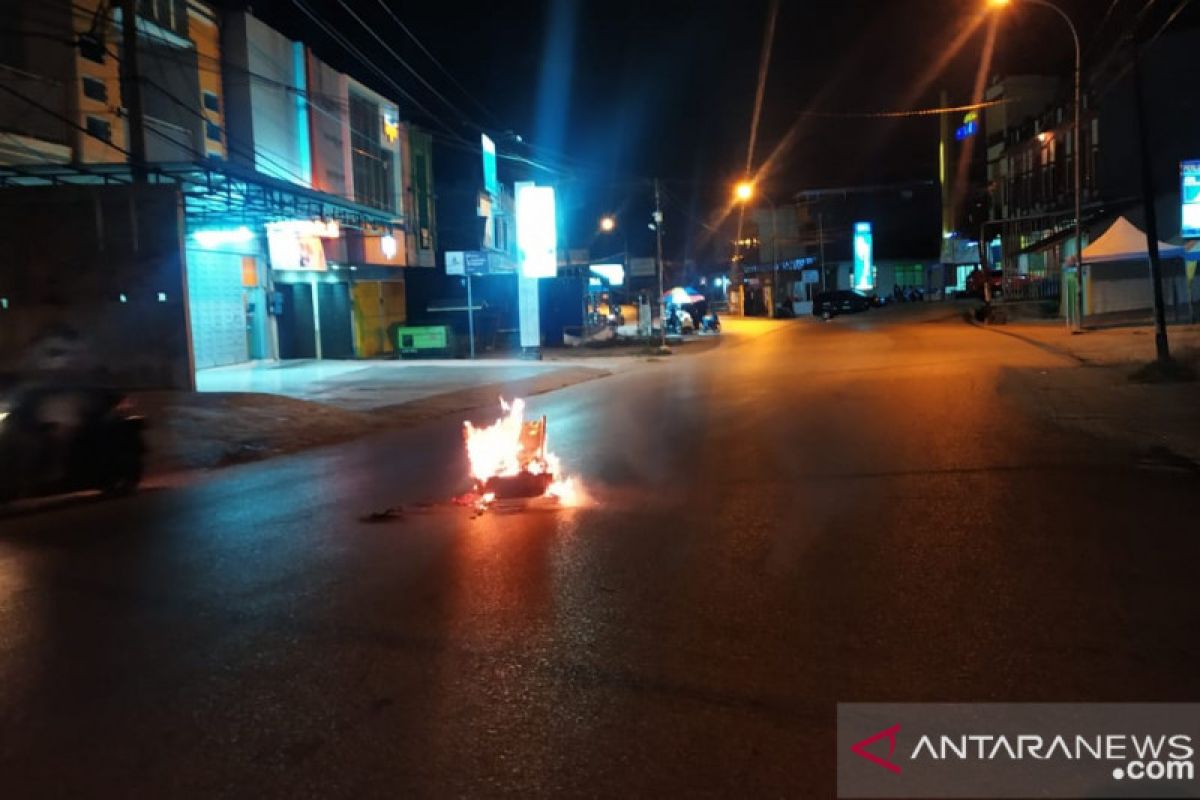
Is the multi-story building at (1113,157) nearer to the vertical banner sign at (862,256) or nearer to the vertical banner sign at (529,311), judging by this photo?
the vertical banner sign at (529,311)

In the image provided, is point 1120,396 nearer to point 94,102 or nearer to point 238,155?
point 238,155

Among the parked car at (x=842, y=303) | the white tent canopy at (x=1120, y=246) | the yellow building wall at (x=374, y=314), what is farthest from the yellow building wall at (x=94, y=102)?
the parked car at (x=842, y=303)

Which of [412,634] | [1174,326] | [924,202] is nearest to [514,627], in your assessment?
[412,634]

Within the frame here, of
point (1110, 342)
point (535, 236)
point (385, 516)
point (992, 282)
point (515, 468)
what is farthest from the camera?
point (992, 282)

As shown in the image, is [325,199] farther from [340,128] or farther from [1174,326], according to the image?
[1174,326]

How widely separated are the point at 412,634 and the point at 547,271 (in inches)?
1129

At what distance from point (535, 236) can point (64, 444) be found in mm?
23583

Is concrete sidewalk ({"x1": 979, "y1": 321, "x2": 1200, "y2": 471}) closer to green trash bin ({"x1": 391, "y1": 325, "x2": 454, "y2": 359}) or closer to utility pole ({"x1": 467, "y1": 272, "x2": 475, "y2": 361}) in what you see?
utility pole ({"x1": 467, "y1": 272, "x2": 475, "y2": 361})

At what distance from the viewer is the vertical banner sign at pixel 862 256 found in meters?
72.8

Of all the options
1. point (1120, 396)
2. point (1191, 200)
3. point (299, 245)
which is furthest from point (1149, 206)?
point (299, 245)

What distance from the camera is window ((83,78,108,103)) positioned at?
23.3 meters

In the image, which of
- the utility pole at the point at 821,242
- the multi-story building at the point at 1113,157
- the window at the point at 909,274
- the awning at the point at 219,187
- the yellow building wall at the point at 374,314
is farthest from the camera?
the window at the point at 909,274

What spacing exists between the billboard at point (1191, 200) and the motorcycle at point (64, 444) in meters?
28.5

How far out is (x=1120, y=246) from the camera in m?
35.8
